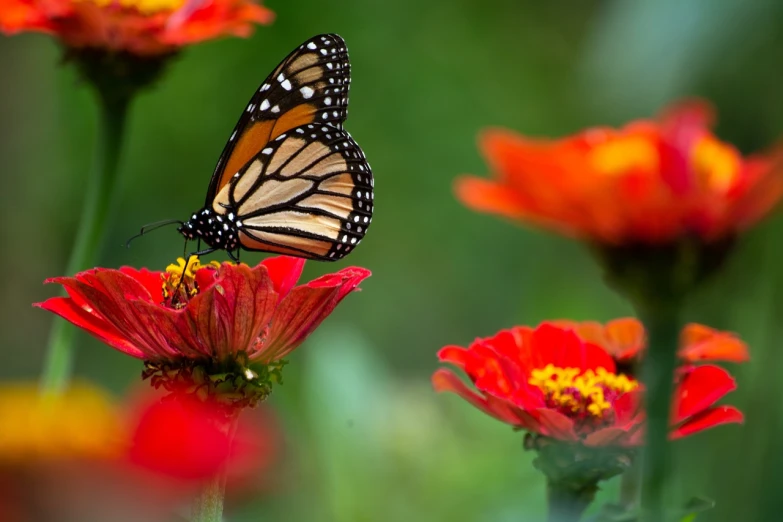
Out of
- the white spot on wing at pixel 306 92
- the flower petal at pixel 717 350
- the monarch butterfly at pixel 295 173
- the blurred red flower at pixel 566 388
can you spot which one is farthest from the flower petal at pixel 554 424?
the white spot on wing at pixel 306 92

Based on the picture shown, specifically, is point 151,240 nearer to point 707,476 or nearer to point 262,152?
point 262,152

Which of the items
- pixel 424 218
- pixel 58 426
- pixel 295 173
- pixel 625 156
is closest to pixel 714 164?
pixel 625 156

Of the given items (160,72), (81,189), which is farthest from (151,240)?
(160,72)

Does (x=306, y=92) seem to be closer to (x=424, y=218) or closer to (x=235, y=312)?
(x=235, y=312)

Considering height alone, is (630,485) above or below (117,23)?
below

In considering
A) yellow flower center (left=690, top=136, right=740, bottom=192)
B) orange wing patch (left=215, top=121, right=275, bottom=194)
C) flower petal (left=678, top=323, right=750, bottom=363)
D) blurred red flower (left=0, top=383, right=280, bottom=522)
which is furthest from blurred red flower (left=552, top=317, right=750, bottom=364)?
orange wing patch (left=215, top=121, right=275, bottom=194)

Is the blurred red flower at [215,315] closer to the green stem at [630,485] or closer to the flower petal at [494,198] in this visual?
the flower petal at [494,198]

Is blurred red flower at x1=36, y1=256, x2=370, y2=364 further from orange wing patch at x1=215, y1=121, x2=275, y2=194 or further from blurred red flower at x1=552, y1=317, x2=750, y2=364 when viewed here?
orange wing patch at x1=215, y1=121, x2=275, y2=194
